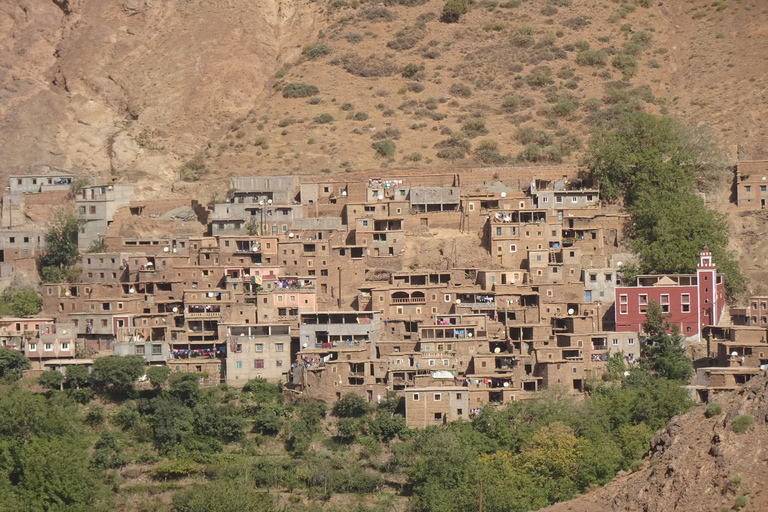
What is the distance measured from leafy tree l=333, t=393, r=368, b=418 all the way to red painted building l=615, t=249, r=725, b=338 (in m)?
10.0

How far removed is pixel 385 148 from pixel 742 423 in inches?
1647

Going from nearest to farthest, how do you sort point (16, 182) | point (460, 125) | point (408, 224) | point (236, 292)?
1. point (236, 292)
2. point (408, 224)
3. point (16, 182)
4. point (460, 125)

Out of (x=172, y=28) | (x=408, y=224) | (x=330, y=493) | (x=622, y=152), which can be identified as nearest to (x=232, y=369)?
(x=330, y=493)

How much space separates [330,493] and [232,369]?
6.88 metres

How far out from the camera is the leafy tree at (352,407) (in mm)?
44594

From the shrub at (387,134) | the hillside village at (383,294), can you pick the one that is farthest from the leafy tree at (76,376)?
the shrub at (387,134)

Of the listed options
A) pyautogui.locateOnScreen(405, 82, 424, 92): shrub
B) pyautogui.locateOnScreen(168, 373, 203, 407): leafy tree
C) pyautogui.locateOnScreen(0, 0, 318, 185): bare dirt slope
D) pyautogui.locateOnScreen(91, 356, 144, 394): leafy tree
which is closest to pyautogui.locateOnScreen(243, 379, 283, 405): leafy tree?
pyautogui.locateOnScreen(168, 373, 203, 407): leafy tree

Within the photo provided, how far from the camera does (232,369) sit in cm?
4709

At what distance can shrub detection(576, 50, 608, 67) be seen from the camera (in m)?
76.8

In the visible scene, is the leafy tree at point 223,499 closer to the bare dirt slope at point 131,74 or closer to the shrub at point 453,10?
the bare dirt slope at point 131,74

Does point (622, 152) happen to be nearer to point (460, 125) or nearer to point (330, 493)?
point (460, 125)

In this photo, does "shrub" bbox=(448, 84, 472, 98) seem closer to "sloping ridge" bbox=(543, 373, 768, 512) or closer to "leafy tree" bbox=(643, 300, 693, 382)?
"leafy tree" bbox=(643, 300, 693, 382)

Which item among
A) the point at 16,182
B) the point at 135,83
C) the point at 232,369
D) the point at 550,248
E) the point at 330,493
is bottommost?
the point at 330,493

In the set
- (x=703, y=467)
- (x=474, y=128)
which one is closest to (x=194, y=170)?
(x=474, y=128)
